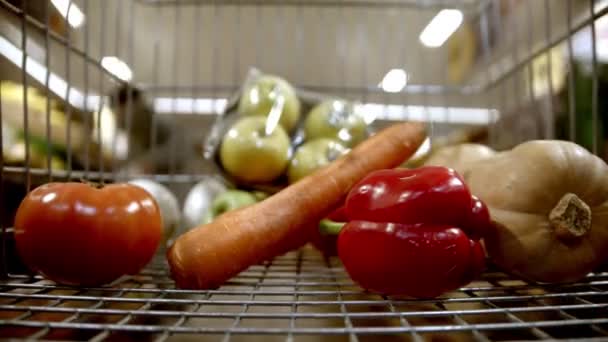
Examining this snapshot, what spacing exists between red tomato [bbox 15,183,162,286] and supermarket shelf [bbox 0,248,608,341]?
0.02m

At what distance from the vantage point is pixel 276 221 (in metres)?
0.56

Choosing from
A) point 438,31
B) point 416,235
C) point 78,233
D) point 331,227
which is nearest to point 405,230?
point 416,235

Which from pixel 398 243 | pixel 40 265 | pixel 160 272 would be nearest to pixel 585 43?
pixel 398 243

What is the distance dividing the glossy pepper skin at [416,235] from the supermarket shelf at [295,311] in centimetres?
2

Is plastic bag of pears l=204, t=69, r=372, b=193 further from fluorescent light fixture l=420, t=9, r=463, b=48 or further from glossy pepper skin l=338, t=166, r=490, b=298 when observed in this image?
fluorescent light fixture l=420, t=9, r=463, b=48

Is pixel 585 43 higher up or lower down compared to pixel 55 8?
higher up

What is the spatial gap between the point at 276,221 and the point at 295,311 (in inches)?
7.8

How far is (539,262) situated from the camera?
45 centimetres

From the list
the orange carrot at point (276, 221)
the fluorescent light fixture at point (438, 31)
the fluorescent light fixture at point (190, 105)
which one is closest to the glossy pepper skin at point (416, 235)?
the orange carrot at point (276, 221)

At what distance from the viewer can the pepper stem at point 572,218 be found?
439 millimetres

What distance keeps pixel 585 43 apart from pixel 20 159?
1.97 meters

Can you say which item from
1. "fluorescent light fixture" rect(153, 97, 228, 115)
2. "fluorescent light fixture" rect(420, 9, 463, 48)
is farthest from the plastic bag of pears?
"fluorescent light fixture" rect(420, 9, 463, 48)

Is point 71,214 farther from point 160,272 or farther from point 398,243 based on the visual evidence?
point 398,243

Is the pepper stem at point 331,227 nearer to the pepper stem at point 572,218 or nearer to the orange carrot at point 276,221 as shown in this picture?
the orange carrot at point 276,221
